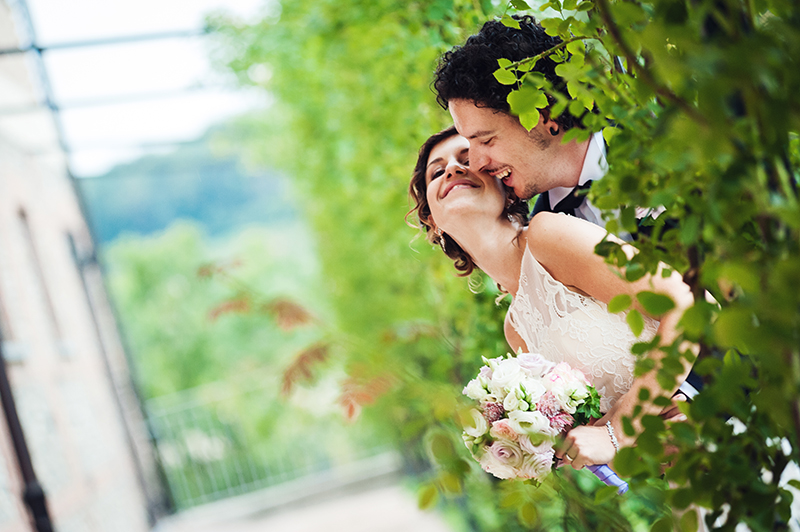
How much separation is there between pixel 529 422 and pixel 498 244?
1.19ft

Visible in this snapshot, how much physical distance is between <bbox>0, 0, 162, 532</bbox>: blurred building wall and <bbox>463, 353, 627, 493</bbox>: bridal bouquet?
14.4ft

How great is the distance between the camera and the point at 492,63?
1.20m

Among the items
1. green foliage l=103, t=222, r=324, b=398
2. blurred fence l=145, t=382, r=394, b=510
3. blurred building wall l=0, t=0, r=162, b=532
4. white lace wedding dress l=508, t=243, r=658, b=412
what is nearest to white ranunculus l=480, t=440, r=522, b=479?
white lace wedding dress l=508, t=243, r=658, b=412

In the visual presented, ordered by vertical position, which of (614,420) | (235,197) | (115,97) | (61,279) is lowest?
(235,197)

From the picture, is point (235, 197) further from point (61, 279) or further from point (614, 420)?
point (614, 420)

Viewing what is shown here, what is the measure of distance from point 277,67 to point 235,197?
1713cm

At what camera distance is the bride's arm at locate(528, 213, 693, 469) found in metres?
1.04

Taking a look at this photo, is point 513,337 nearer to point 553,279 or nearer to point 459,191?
point 553,279

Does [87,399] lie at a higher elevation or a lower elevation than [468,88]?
lower

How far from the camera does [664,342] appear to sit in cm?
104

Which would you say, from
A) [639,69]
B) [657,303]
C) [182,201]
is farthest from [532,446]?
[182,201]

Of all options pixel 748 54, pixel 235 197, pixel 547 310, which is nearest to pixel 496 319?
pixel 547 310

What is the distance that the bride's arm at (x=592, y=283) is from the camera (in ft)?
3.42

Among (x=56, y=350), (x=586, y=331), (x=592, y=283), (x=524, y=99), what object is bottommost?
(x=56, y=350)
